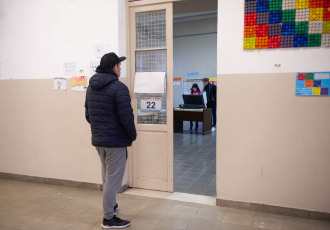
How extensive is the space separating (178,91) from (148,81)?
658cm

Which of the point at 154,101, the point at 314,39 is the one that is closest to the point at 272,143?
the point at 314,39

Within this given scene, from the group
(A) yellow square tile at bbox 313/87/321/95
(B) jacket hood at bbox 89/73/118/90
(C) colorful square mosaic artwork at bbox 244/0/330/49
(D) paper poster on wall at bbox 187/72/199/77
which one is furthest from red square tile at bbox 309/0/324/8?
(D) paper poster on wall at bbox 187/72/199/77

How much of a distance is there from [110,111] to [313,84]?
1.83m

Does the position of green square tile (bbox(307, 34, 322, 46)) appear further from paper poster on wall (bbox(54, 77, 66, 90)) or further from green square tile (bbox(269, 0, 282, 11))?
paper poster on wall (bbox(54, 77, 66, 90))

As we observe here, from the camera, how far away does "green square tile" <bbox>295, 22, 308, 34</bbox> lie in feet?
8.60

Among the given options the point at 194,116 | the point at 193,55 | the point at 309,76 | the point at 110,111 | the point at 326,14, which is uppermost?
the point at 193,55

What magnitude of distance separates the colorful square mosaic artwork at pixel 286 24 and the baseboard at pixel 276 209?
1.55 metres

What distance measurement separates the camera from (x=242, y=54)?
2816 millimetres

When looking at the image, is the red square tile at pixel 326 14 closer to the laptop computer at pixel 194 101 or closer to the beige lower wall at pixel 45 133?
the beige lower wall at pixel 45 133

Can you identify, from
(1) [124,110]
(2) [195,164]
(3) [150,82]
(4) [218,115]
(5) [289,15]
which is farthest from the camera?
(2) [195,164]

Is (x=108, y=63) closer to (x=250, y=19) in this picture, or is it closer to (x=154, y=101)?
(x=154, y=101)

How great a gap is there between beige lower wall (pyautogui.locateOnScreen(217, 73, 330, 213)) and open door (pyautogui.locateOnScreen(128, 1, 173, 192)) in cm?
67

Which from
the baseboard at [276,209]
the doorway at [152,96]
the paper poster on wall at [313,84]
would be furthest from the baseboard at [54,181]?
the paper poster on wall at [313,84]

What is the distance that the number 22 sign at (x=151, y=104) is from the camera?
3.38 metres
